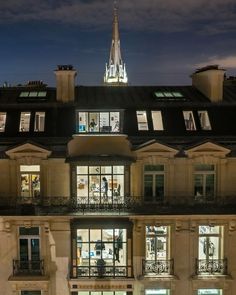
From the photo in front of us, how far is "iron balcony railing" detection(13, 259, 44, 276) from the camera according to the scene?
24812mm

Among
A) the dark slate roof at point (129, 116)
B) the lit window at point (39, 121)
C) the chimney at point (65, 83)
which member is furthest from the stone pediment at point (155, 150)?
the chimney at point (65, 83)

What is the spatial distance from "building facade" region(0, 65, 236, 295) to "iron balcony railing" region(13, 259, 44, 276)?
6 centimetres

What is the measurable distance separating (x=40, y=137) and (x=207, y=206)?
10374 millimetres

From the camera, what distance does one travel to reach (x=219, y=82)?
29.2m

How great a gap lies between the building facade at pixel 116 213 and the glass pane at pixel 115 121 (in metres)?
0.17

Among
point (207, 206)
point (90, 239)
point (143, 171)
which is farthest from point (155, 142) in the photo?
point (90, 239)

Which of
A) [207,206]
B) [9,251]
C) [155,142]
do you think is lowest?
[9,251]

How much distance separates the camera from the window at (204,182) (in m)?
25.4

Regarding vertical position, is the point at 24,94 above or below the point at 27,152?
above

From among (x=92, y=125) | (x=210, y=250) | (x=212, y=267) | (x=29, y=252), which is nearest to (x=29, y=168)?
(x=92, y=125)

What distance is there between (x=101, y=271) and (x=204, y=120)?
1091cm

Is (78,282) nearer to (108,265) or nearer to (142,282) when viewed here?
(108,265)

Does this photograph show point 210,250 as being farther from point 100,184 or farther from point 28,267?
point 28,267

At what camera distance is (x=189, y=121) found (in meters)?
27.0
